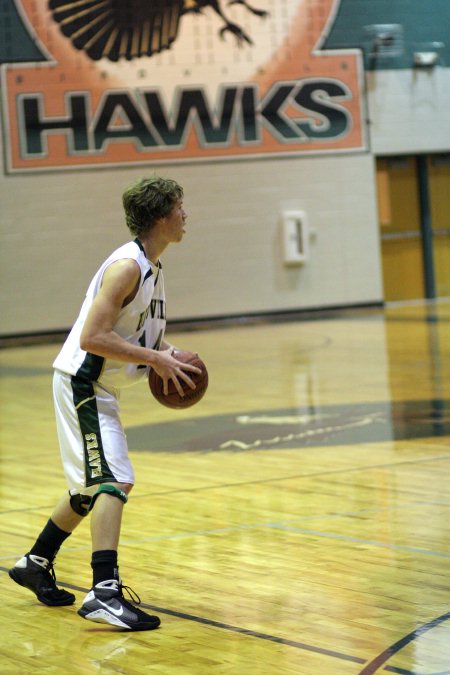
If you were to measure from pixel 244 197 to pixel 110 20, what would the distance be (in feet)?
11.3

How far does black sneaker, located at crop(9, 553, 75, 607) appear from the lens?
458 cm

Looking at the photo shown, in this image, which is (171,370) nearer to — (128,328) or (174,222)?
(128,328)

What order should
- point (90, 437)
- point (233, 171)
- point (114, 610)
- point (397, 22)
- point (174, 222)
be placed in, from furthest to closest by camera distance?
point (397, 22) → point (233, 171) → point (174, 222) → point (90, 437) → point (114, 610)

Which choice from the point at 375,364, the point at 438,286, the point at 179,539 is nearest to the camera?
the point at 179,539

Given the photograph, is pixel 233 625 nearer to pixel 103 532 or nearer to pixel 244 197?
pixel 103 532

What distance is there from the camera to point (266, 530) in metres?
5.73

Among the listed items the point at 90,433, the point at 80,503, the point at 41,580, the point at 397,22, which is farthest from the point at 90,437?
the point at 397,22

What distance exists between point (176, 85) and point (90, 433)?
1515 cm

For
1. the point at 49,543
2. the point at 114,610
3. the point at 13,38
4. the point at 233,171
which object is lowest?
the point at 114,610

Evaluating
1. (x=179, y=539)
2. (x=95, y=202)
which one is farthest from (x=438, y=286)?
(x=179, y=539)

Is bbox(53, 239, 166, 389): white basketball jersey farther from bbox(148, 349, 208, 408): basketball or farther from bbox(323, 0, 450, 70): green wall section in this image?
bbox(323, 0, 450, 70): green wall section

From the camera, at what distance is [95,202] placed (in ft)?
60.7

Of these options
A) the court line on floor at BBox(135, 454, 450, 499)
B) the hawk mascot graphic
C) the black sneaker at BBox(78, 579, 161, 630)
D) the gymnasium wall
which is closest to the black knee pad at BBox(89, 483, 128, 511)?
the black sneaker at BBox(78, 579, 161, 630)

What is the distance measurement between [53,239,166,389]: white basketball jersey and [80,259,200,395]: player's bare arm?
0.22ft
